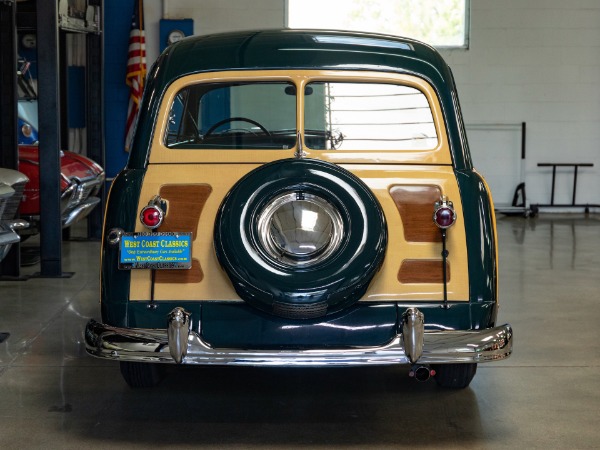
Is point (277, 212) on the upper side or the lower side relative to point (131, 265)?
upper

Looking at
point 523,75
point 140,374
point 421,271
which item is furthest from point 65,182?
point 523,75

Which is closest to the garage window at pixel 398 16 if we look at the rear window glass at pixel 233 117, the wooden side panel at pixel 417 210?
the rear window glass at pixel 233 117

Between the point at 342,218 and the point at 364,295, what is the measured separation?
360mm

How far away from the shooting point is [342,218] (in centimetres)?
392

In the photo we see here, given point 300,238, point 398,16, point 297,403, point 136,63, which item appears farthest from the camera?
point 398,16

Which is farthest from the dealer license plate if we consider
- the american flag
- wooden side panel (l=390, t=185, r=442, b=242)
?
the american flag

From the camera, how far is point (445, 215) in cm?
408

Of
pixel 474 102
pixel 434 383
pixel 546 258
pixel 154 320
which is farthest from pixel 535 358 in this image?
pixel 474 102

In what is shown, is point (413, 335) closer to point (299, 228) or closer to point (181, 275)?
point (299, 228)

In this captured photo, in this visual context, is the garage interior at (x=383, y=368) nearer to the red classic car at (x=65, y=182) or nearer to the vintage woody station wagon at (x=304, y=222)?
the vintage woody station wagon at (x=304, y=222)

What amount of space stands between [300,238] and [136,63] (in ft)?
35.7

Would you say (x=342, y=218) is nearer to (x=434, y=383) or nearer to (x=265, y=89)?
(x=265, y=89)

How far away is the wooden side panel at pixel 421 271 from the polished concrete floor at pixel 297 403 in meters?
0.63

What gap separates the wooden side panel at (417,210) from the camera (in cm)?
413
